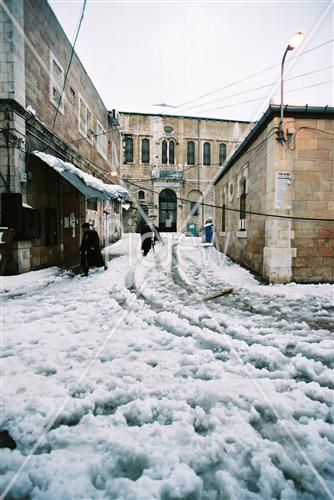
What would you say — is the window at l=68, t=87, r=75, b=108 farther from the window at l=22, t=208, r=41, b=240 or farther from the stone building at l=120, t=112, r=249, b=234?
the stone building at l=120, t=112, r=249, b=234

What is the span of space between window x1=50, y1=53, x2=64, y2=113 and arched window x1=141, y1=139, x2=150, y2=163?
1759 cm

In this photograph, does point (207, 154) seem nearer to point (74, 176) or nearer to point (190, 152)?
point (190, 152)

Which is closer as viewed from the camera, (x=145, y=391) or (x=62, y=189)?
(x=145, y=391)

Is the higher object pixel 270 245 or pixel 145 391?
pixel 270 245

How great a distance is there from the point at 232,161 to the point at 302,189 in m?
5.07

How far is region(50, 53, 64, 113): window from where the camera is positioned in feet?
31.4

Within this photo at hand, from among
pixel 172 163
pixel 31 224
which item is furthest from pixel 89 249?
pixel 172 163

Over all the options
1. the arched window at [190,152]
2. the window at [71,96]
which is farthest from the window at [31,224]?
the arched window at [190,152]

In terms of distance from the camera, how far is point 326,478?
165 cm

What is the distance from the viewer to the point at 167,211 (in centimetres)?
2808

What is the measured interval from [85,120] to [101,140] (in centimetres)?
346

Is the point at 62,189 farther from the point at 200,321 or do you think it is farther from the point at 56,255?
the point at 200,321

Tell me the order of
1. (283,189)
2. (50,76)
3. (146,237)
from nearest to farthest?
(283,189)
(50,76)
(146,237)

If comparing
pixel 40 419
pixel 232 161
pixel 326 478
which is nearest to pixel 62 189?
pixel 232 161
